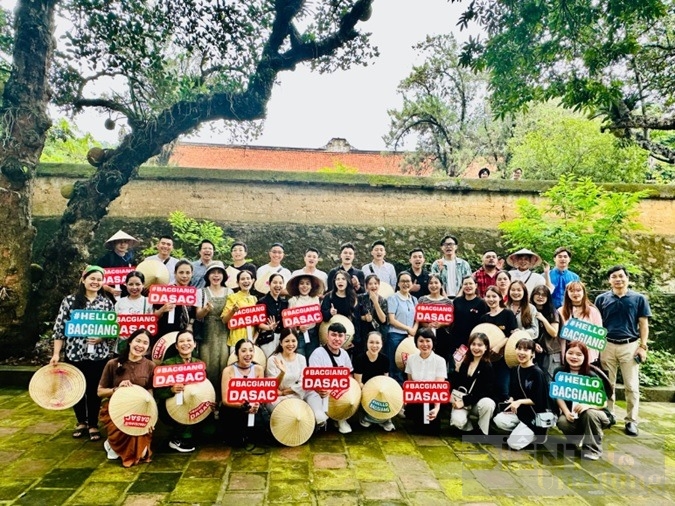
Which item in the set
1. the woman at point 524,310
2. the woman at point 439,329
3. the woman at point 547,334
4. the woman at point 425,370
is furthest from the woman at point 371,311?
the woman at point 547,334

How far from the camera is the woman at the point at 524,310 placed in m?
4.74

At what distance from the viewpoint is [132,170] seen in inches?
259

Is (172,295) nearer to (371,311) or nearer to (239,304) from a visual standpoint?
(239,304)

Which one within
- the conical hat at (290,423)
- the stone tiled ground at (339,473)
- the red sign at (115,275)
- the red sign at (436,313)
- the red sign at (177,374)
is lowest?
the stone tiled ground at (339,473)

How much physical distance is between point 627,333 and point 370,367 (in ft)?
10.1

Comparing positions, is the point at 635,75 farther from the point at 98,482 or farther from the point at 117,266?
the point at 98,482

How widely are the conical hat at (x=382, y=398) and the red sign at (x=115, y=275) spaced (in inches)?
120

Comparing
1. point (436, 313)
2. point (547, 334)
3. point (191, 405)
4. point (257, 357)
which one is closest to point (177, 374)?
point (191, 405)

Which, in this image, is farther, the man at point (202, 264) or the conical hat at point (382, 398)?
the man at point (202, 264)

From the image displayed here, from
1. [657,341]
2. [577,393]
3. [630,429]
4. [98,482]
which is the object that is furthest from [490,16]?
[657,341]

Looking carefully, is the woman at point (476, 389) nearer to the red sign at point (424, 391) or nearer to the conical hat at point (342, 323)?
the red sign at point (424, 391)

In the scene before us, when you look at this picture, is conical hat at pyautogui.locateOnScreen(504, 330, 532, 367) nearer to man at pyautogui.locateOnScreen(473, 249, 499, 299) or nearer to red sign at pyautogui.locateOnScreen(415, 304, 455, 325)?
red sign at pyautogui.locateOnScreen(415, 304, 455, 325)

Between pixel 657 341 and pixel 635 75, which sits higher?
pixel 635 75

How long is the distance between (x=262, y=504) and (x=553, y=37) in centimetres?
537
